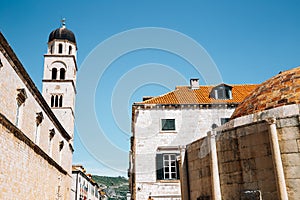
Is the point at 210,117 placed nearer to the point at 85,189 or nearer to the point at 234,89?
the point at 234,89

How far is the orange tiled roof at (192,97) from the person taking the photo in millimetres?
25812

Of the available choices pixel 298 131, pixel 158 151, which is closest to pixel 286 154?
pixel 298 131

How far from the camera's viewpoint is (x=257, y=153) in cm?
878

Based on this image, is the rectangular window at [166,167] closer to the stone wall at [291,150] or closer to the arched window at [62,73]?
Result: the stone wall at [291,150]

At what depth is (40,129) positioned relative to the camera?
20.7 meters

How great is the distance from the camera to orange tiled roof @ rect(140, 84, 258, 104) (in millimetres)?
25812

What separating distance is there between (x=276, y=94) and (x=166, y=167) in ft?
46.0

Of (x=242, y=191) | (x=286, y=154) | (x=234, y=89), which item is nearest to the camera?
(x=286, y=154)

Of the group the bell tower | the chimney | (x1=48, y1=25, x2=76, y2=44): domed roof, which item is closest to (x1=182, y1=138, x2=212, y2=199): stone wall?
the chimney

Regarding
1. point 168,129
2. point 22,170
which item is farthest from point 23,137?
point 168,129

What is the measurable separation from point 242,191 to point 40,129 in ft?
52.2

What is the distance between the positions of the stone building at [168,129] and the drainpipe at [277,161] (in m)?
15.0

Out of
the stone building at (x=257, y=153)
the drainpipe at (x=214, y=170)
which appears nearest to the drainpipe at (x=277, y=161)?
the stone building at (x=257, y=153)

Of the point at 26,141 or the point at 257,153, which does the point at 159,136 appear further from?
the point at 257,153
